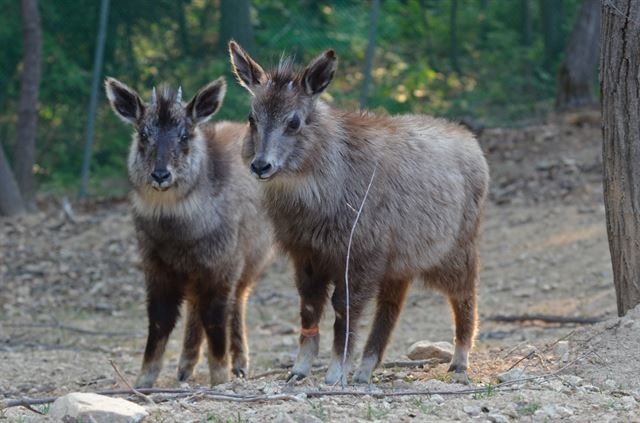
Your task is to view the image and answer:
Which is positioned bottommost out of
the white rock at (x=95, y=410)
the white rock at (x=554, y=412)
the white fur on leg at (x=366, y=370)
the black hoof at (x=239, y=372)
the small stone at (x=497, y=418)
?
the black hoof at (x=239, y=372)

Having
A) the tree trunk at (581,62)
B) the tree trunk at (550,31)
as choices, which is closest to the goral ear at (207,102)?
the tree trunk at (581,62)

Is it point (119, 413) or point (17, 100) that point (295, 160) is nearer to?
point (119, 413)

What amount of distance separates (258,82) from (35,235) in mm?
7270

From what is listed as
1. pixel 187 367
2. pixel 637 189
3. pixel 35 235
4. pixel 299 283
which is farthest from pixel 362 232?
pixel 35 235

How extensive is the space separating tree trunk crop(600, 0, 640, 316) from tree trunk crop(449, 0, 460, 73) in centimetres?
1077

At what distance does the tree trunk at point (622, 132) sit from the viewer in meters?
6.54

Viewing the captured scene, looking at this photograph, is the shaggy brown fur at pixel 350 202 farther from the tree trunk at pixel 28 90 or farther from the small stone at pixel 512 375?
the tree trunk at pixel 28 90

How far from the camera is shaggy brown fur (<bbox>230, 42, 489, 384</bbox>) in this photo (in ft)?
21.5

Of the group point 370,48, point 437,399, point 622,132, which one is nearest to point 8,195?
point 370,48

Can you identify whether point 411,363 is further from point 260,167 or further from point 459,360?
point 260,167

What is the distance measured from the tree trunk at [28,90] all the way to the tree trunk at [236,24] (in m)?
2.53

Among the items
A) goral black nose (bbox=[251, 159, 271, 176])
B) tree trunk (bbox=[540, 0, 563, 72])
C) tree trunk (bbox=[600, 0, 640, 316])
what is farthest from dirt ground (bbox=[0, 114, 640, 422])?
tree trunk (bbox=[540, 0, 563, 72])

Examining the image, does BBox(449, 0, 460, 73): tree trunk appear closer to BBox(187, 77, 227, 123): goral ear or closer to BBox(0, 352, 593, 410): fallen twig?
BBox(187, 77, 227, 123): goral ear

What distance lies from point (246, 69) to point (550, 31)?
1137 centimetres
